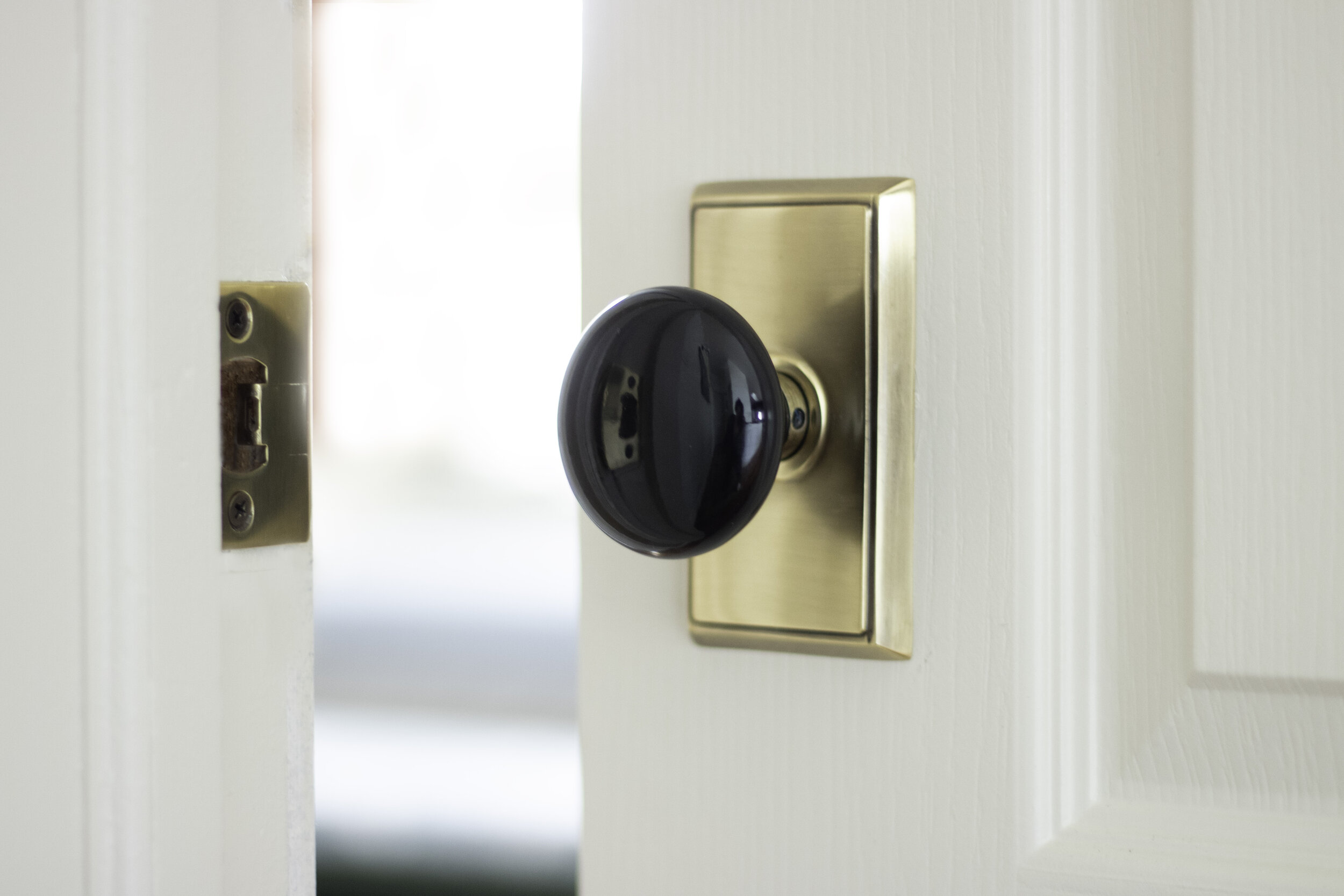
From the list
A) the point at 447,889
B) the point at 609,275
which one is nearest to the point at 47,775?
the point at 609,275

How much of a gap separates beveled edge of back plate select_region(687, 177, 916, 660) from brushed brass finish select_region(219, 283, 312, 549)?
136 millimetres

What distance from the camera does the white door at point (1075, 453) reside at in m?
0.20

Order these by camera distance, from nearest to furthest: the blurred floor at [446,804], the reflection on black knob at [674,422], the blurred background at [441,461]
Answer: the reflection on black knob at [674,422] < the blurred background at [441,461] < the blurred floor at [446,804]

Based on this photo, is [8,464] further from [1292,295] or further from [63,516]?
[1292,295]

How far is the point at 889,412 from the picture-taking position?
0.69ft

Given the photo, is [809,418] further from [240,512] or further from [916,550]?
[240,512]

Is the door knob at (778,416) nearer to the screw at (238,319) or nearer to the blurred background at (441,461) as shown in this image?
the screw at (238,319)

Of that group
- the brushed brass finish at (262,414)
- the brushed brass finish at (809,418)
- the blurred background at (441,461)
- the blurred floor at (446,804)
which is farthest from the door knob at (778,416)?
the blurred floor at (446,804)

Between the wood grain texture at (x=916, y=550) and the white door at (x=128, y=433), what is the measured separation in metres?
0.09

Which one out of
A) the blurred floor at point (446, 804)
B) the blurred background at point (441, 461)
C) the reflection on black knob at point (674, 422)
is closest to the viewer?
the reflection on black knob at point (674, 422)

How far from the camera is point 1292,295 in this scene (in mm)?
196

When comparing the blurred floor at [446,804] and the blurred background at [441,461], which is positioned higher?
the blurred background at [441,461]

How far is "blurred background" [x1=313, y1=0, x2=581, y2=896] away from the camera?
1688 mm

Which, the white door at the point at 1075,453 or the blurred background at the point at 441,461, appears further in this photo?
the blurred background at the point at 441,461
